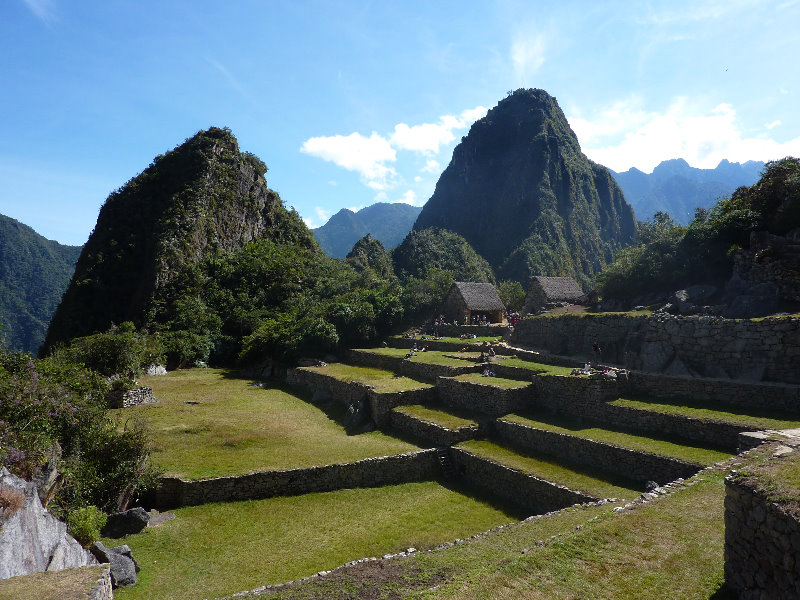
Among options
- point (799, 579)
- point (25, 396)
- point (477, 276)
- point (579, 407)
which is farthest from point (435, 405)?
point (477, 276)

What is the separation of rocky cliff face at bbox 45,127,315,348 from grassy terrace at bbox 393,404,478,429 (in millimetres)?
29784

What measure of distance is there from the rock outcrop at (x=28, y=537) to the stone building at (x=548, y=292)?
93.7 ft

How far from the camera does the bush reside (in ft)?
29.7

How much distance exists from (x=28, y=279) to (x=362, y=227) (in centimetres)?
12228

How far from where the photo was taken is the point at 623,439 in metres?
13.0

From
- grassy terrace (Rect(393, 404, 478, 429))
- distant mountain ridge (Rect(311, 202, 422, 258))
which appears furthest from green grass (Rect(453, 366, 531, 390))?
distant mountain ridge (Rect(311, 202, 422, 258))

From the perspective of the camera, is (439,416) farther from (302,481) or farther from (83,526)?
(83,526)

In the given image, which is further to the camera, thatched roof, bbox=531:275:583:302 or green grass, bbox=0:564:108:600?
thatched roof, bbox=531:275:583:302

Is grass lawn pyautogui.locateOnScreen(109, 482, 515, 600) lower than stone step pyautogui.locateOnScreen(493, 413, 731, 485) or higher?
lower

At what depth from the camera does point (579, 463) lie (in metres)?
13.1

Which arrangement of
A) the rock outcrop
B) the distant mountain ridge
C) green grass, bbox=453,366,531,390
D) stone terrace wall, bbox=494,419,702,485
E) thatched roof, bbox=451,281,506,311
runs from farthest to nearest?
the distant mountain ridge, thatched roof, bbox=451,281,506,311, green grass, bbox=453,366,531,390, stone terrace wall, bbox=494,419,702,485, the rock outcrop

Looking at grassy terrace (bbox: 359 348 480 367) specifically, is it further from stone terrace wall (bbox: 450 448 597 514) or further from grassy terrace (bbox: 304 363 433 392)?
stone terrace wall (bbox: 450 448 597 514)

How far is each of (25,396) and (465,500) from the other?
37.0 feet

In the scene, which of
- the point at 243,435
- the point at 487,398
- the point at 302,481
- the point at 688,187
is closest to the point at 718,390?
the point at 487,398
